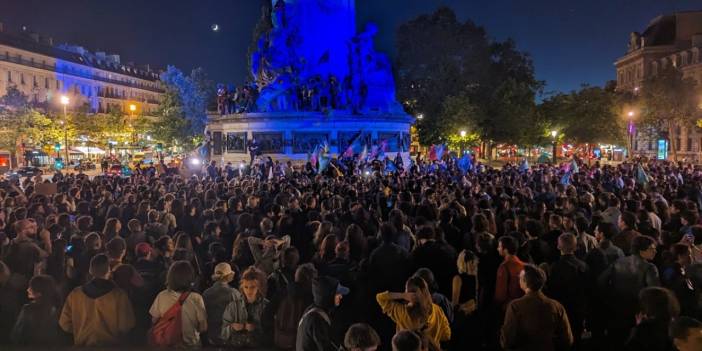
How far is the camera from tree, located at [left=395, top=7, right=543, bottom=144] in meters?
59.6

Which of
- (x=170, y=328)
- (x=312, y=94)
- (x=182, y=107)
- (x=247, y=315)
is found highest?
(x=182, y=107)

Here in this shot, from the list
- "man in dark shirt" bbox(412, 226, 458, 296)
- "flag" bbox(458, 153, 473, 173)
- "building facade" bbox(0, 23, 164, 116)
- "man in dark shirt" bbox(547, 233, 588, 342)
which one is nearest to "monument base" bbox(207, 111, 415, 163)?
"flag" bbox(458, 153, 473, 173)

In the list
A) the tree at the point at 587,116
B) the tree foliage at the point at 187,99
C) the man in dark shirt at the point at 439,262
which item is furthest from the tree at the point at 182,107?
the man in dark shirt at the point at 439,262

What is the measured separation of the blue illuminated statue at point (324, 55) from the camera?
41688 mm

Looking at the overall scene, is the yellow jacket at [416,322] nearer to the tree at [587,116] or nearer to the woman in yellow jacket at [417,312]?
the woman in yellow jacket at [417,312]

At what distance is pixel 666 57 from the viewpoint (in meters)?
80.1

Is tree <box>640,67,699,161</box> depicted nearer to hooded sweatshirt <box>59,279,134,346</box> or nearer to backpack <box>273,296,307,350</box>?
backpack <box>273,296,307,350</box>

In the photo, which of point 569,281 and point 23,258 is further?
point 23,258

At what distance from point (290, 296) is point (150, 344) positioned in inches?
62.4

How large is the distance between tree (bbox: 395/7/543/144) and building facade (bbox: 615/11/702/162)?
49.5ft

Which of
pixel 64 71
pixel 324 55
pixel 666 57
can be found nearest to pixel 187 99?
pixel 64 71

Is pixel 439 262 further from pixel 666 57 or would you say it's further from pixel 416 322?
pixel 666 57

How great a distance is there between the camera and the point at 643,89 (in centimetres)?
5641

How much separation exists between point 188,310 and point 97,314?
93cm
